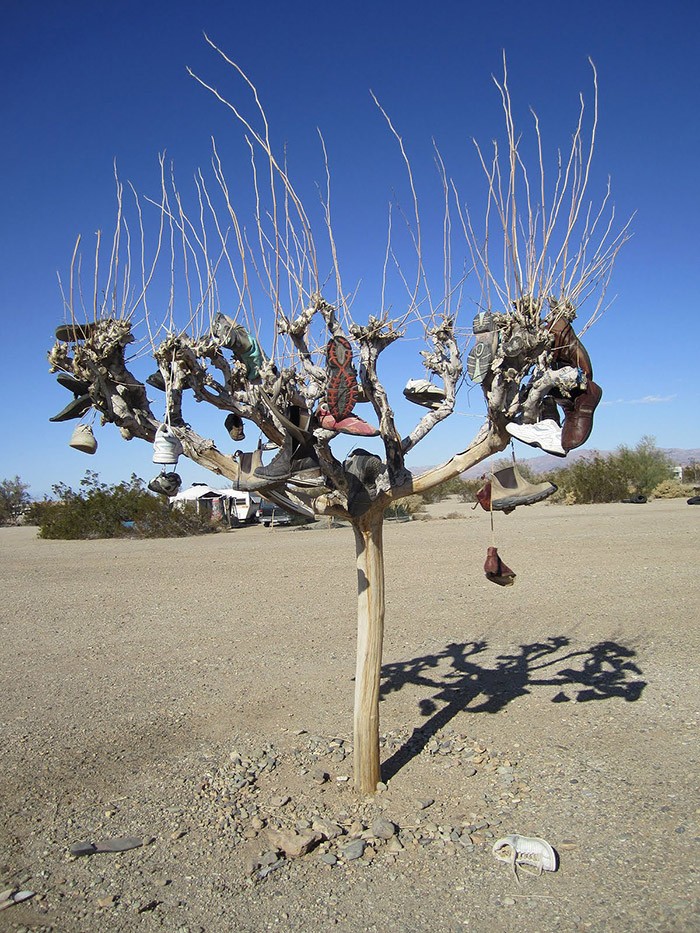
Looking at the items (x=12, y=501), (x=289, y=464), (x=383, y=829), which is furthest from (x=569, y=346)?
(x=12, y=501)

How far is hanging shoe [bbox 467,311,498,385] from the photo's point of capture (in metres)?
5.03

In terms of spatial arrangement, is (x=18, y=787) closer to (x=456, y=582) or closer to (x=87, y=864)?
(x=87, y=864)

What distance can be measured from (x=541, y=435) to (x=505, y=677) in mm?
4164

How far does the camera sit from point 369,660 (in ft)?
17.5

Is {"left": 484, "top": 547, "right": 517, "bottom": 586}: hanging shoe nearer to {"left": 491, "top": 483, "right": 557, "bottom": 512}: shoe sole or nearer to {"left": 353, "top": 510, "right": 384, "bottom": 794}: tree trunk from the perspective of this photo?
{"left": 491, "top": 483, "right": 557, "bottom": 512}: shoe sole

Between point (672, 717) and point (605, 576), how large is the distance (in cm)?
767

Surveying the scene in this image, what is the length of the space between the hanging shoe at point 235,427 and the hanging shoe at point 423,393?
1378 millimetres

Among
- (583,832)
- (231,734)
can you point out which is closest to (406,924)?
(583,832)

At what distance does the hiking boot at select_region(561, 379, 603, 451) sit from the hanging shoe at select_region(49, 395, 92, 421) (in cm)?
365

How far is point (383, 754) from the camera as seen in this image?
606 cm

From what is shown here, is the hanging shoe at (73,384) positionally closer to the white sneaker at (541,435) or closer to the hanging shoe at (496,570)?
the white sneaker at (541,435)

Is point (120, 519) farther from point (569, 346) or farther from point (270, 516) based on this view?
point (569, 346)

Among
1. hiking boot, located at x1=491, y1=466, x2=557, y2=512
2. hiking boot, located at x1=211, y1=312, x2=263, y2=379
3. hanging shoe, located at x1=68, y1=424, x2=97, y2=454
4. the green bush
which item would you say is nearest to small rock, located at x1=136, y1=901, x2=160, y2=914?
hanging shoe, located at x1=68, y1=424, x2=97, y2=454

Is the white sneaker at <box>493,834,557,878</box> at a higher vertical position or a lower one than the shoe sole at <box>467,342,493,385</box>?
lower
